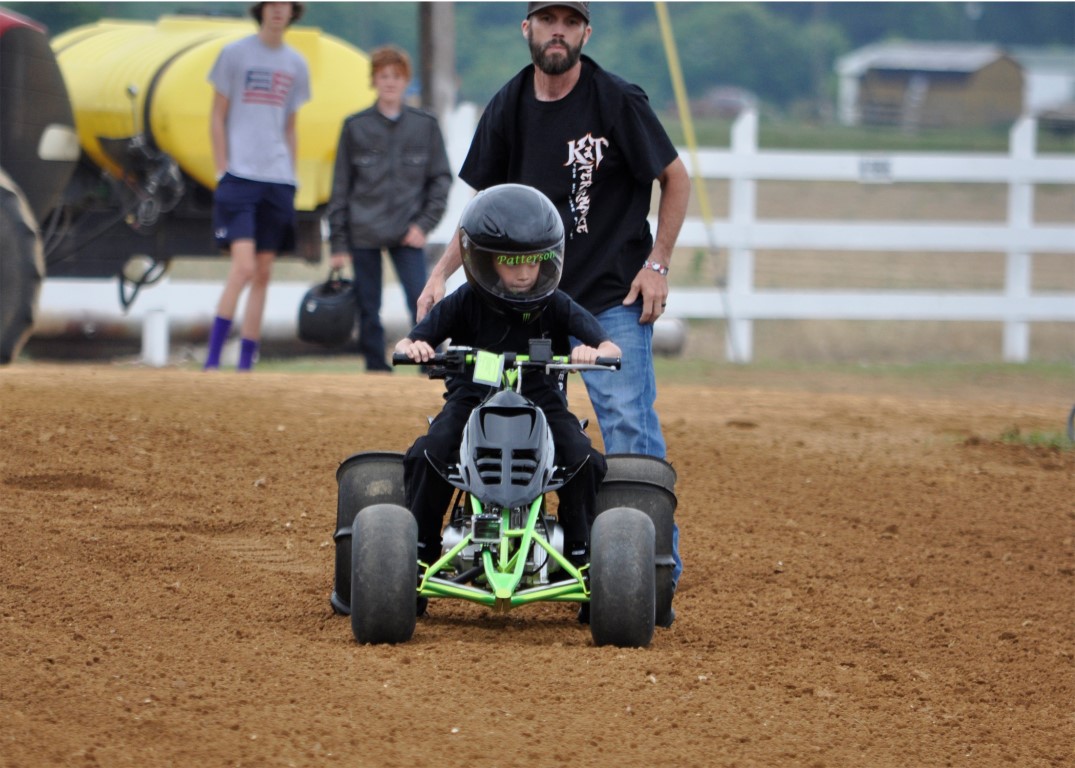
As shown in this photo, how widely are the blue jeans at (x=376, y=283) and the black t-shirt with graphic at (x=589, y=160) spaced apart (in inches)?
184

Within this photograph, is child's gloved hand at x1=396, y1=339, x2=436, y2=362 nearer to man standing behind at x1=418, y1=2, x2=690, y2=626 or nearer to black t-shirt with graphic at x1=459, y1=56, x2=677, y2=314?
man standing behind at x1=418, y1=2, x2=690, y2=626

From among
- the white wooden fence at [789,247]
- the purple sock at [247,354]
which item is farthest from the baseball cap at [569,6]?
the white wooden fence at [789,247]

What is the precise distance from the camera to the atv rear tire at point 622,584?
4.95 metres

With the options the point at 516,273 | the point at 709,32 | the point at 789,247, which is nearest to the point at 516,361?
the point at 516,273

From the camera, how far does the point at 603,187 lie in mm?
6000

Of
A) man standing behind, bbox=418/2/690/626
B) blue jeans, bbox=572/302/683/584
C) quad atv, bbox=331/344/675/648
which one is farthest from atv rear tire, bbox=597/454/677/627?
blue jeans, bbox=572/302/683/584

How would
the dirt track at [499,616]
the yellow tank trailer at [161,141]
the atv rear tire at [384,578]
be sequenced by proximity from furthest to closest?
1. the yellow tank trailer at [161,141]
2. the atv rear tire at [384,578]
3. the dirt track at [499,616]

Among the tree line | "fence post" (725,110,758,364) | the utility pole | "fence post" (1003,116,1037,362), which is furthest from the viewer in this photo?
the tree line

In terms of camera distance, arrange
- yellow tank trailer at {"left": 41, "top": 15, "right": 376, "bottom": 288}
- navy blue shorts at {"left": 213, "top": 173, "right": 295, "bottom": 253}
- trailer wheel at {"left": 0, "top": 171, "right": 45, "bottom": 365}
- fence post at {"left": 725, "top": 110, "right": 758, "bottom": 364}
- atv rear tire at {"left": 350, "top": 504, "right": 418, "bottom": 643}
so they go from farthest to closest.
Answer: fence post at {"left": 725, "top": 110, "right": 758, "bottom": 364} < yellow tank trailer at {"left": 41, "top": 15, "right": 376, "bottom": 288} < navy blue shorts at {"left": 213, "top": 173, "right": 295, "bottom": 253} < trailer wheel at {"left": 0, "top": 171, "right": 45, "bottom": 365} < atv rear tire at {"left": 350, "top": 504, "right": 418, "bottom": 643}

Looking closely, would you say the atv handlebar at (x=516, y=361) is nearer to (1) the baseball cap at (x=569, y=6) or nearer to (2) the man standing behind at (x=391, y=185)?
(1) the baseball cap at (x=569, y=6)

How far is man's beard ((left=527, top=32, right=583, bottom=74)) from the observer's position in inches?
224

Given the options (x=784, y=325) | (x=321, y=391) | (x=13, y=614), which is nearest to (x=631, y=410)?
(x=13, y=614)

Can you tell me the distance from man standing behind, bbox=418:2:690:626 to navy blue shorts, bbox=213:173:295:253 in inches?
179

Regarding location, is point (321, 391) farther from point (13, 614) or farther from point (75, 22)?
point (75, 22)
